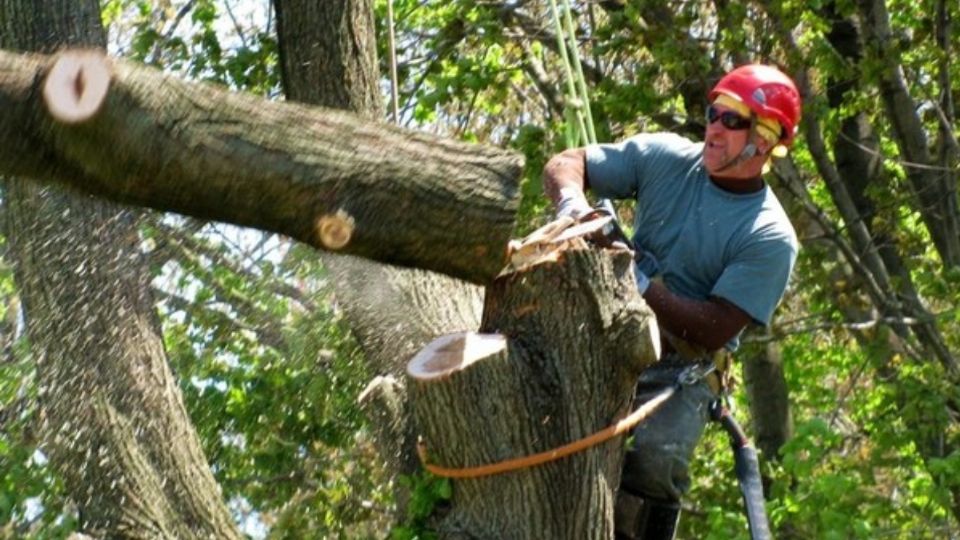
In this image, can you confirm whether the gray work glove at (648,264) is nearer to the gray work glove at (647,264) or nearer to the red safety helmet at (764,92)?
the gray work glove at (647,264)

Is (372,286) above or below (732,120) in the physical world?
below

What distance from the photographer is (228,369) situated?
8.70 m

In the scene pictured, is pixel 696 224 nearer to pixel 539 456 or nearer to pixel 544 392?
pixel 544 392

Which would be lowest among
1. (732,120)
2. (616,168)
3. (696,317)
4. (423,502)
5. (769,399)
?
(769,399)

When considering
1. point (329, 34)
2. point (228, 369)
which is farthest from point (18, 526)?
point (329, 34)

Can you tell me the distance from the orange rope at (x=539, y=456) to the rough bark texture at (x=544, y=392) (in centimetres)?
2

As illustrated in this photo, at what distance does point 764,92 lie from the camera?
18.5ft

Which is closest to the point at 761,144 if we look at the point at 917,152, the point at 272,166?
the point at 272,166

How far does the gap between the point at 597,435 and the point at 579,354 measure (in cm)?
22

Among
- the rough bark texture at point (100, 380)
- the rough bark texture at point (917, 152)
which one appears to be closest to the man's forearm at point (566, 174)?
the rough bark texture at point (100, 380)

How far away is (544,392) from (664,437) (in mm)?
657

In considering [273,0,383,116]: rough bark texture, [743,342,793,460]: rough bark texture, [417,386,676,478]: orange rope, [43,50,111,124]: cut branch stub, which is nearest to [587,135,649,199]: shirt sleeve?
[417,386,676,478]: orange rope

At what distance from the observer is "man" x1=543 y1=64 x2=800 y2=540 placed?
18.0 ft

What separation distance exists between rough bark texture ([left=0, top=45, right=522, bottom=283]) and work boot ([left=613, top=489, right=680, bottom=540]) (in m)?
1.10
